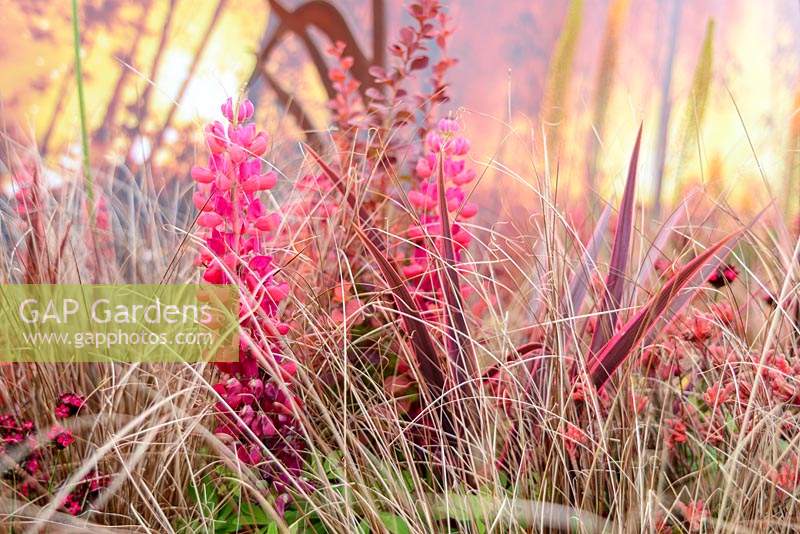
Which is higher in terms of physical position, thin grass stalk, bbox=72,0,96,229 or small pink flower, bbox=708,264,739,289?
thin grass stalk, bbox=72,0,96,229

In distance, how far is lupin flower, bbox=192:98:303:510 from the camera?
35.0 inches

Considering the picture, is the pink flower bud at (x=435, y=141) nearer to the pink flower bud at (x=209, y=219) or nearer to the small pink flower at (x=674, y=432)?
the pink flower bud at (x=209, y=219)

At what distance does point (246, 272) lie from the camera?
3.02 ft

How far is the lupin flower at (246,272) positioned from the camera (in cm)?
89

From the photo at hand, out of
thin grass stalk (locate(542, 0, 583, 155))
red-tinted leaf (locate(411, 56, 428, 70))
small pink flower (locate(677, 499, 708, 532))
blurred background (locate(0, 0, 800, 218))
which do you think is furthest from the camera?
blurred background (locate(0, 0, 800, 218))

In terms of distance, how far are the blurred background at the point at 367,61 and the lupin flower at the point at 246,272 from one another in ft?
2.64

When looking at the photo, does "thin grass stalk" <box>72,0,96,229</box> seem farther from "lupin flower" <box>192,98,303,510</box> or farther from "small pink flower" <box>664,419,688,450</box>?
"small pink flower" <box>664,419,688,450</box>

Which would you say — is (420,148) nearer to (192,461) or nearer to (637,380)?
(637,380)

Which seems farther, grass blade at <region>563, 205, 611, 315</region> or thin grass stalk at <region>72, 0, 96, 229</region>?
thin grass stalk at <region>72, 0, 96, 229</region>

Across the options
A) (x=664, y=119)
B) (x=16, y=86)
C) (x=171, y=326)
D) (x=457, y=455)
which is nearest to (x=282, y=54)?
(x=16, y=86)

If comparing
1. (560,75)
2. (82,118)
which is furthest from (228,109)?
(560,75)

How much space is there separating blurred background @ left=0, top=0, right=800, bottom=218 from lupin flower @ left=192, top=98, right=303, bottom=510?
2.64 feet

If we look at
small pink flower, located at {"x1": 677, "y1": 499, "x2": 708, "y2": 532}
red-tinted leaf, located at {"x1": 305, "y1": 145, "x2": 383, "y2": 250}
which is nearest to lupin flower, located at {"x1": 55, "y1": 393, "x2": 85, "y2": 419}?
red-tinted leaf, located at {"x1": 305, "y1": 145, "x2": 383, "y2": 250}

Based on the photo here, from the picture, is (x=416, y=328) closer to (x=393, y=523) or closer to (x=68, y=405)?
(x=393, y=523)
